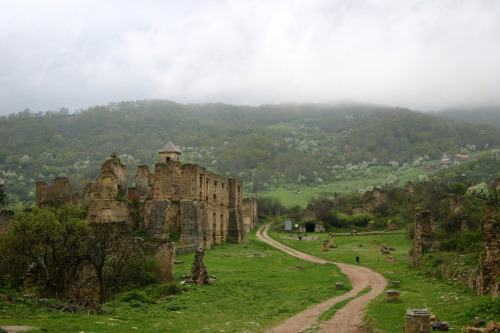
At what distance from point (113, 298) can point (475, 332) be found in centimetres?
1419

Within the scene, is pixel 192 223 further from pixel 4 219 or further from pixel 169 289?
pixel 169 289

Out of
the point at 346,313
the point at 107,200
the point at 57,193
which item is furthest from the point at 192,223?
the point at 346,313

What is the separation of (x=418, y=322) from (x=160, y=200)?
1369 inches

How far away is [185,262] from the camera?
1318 inches

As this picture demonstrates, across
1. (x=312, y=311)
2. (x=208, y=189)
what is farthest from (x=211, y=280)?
(x=208, y=189)

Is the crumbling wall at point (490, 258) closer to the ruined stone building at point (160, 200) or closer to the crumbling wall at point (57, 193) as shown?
the ruined stone building at point (160, 200)

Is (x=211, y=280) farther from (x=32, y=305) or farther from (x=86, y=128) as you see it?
(x=86, y=128)

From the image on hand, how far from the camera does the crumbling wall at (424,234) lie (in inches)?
1253

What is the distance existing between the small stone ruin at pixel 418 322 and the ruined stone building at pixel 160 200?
104 ft

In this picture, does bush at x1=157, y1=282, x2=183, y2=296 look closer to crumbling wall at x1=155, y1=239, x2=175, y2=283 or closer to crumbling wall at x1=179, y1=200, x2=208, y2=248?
crumbling wall at x1=155, y1=239, x2=175, y2=283

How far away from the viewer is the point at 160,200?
44438mm

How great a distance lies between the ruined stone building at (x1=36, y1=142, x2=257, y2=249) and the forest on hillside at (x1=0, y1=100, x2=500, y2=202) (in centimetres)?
7001

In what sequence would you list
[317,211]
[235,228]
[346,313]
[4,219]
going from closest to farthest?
[346,313] < [4,219] < [235,228] < [317,211]

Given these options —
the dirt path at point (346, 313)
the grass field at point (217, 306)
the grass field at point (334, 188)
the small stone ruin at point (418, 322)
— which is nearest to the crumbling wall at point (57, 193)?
the grass field at point (217, 306)
